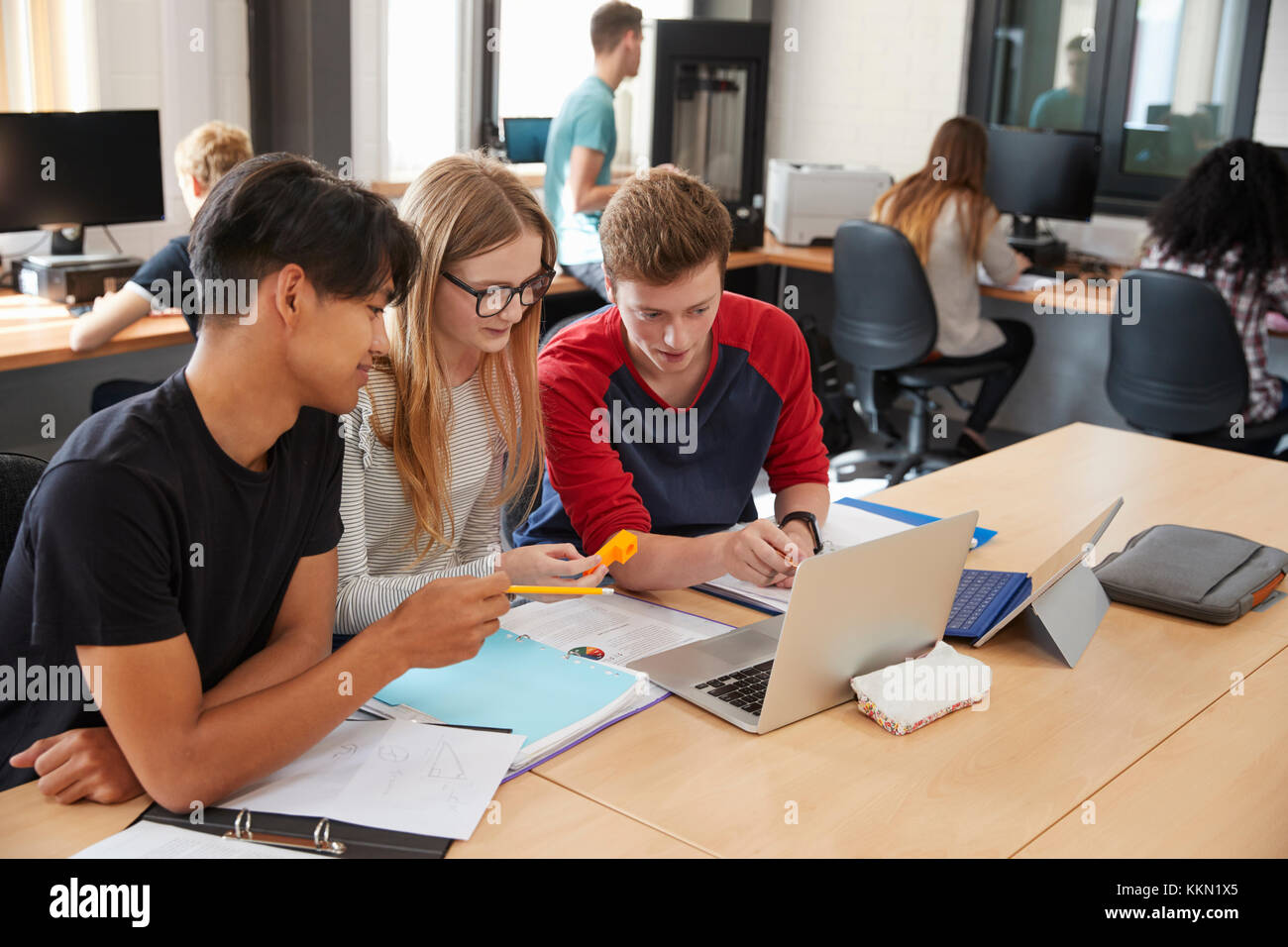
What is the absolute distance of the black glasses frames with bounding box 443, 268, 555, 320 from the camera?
1.53 meters

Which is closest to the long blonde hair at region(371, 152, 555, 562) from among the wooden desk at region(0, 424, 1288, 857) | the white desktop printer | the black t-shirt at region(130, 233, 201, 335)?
the wooden desk at region(0, 424, 1288, 857)

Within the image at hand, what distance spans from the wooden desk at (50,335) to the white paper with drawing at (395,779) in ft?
6.43

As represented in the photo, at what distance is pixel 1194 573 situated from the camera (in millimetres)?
1687

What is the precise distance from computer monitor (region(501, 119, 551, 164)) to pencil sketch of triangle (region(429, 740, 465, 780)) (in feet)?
10.8

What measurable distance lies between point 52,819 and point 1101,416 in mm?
4144

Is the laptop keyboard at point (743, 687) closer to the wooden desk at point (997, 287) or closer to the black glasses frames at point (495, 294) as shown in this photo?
the black glasses frames at point (495, 294)

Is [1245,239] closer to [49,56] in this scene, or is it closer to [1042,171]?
[1042,171]

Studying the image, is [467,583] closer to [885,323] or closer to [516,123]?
[885,323]

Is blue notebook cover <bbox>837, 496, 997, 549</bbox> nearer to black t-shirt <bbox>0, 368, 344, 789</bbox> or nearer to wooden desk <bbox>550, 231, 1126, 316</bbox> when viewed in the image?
black t-shirt <bbox>0, 368, 344, 789</bbox>

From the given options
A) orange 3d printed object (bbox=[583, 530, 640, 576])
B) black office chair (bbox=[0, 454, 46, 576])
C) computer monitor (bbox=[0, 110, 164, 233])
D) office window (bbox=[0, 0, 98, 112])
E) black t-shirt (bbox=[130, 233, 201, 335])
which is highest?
office window (bbox=[0, 0, 98, 112])
